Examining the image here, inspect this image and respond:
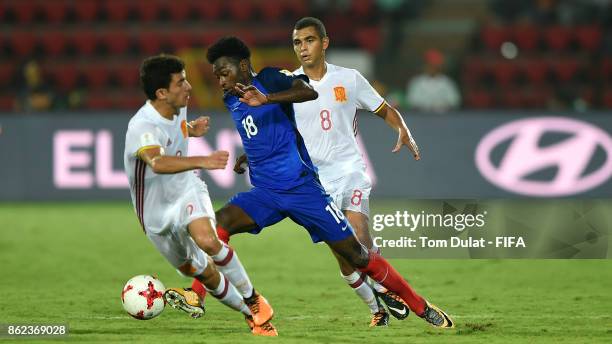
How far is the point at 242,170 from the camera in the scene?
297 inches

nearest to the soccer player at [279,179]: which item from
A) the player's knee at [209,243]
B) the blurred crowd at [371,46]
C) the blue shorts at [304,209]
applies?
the blue shorts at [304,209]

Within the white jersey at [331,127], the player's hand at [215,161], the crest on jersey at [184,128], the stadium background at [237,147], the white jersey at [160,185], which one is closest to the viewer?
the player's hand at [215,161]

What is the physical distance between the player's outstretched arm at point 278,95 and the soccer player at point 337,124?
872mm

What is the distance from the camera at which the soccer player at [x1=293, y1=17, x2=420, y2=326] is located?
7590 millimetres

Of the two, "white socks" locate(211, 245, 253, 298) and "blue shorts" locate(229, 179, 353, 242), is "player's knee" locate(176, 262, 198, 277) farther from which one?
"blue shorts" locate(229, 179, 353, 242)

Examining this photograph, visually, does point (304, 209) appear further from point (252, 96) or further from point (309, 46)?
point (309, 46)

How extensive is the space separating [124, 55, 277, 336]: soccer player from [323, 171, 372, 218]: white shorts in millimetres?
984

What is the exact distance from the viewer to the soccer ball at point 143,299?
7141 millimetres

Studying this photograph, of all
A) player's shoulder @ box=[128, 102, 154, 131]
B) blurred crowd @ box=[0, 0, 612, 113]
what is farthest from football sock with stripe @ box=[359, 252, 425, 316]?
blurred crowd @ box=[0, 0, 612, 113]

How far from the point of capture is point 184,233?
695 cm

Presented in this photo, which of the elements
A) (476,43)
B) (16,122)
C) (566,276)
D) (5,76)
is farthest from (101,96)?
(566,276)

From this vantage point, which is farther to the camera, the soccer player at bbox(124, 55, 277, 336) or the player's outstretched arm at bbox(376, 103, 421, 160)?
the player's outstretched arm at bbox(376, 103, 421, 160)

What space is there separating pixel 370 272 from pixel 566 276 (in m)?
3.27

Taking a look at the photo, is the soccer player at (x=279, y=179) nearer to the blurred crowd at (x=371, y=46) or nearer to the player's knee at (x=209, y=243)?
the player's knee at (x=209, y=243)
